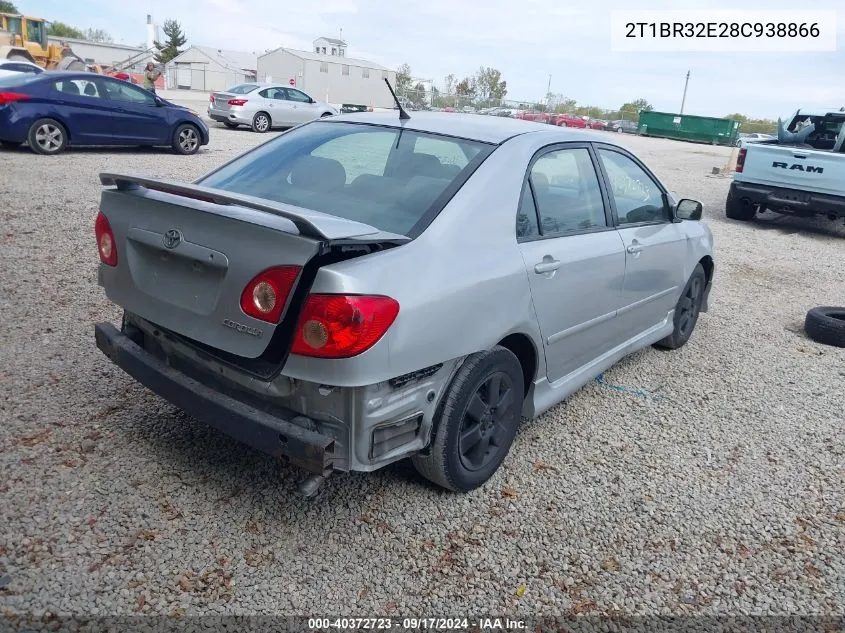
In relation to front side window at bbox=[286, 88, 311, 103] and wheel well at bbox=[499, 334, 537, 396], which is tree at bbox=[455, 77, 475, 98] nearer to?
front side window at bbox=[286, 88, 311, 103]

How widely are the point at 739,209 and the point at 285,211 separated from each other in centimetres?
1121

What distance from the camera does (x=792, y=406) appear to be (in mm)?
4535

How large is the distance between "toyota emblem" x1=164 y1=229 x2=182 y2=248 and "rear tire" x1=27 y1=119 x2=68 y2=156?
423 inches

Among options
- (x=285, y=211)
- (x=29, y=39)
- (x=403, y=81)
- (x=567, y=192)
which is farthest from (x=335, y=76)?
(x=285, y=211)

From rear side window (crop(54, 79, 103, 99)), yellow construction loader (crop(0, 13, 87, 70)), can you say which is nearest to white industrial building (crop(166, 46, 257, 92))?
yellow construction loader (crop(0, 13, 87, 70))

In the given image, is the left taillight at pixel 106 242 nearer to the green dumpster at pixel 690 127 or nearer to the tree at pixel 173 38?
the green dumpster at pixel 690 127

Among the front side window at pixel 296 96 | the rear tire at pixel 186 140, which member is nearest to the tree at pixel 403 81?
the front side window at pixel 296 96

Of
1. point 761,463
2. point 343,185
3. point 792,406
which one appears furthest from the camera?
point 792,406

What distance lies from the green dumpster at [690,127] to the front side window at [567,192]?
4270 cm

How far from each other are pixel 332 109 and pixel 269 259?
21247 millimetres

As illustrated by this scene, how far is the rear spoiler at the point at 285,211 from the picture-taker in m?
2.35

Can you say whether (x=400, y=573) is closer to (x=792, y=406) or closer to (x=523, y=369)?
(x=523, y=369)

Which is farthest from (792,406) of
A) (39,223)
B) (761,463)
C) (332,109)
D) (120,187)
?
(332,109)

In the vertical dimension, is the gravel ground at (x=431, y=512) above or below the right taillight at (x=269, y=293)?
below
